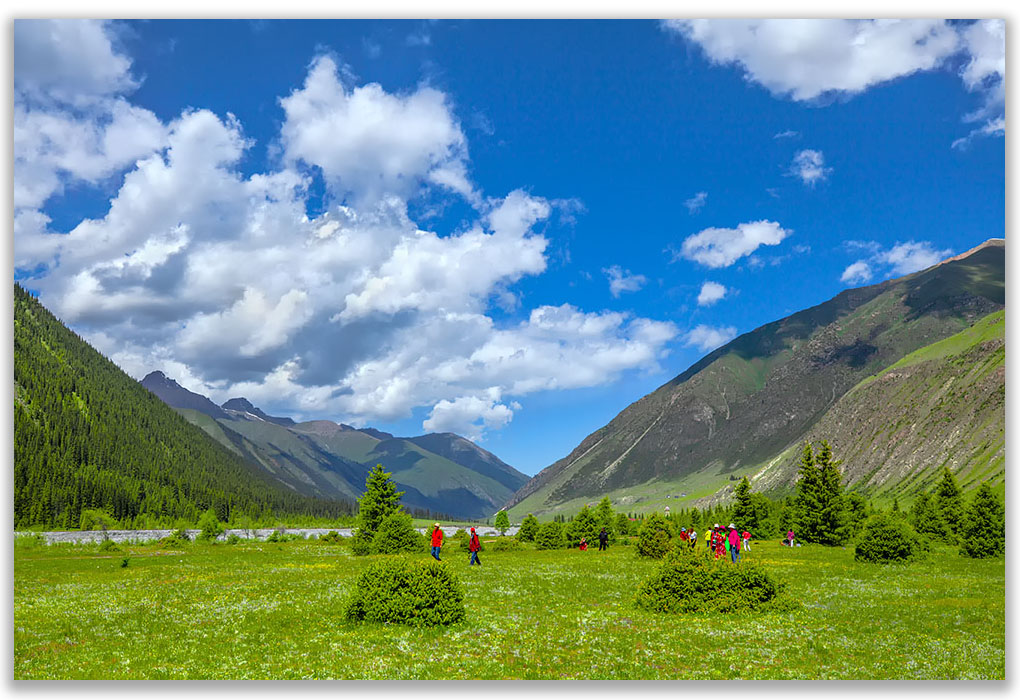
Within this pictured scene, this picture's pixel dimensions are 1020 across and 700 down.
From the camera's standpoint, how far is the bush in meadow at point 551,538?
81.6 metres

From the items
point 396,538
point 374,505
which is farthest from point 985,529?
point 374,505

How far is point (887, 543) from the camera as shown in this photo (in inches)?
1817

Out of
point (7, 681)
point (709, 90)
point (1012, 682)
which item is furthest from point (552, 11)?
point (7, 681)

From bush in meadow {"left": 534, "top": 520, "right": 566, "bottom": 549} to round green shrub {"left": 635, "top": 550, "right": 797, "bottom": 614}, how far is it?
53.6 metres

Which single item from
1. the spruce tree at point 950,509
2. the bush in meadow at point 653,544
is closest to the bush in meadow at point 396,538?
the bush in meadow at point 653,544

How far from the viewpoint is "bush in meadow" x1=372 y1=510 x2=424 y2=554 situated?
2435 inches

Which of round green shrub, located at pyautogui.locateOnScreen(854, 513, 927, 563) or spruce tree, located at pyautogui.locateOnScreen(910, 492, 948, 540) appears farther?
spruce tree, located at pyautogui.locateOnScreen(910, 492, 948, 540)

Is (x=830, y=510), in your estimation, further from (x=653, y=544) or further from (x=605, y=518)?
(x=605, y=518)

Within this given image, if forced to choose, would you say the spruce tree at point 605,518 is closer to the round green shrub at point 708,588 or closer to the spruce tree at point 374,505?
the spruce tree at point 374,505

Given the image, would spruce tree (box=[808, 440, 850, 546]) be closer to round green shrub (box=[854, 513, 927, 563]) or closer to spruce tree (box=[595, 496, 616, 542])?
round green shrub (box=[854, 513, 927, 563])

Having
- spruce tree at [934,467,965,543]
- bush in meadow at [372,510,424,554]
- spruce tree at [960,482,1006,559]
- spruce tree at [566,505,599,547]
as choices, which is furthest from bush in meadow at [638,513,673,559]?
spruce tree at [934,467,965,543]

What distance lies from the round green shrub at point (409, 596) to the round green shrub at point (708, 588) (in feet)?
30.9

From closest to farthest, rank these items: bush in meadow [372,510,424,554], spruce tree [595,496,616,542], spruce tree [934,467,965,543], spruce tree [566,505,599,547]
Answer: bush in meadow [372,510,424,554]
spruce tree [934,467,965,543]
spruce tree [566,505,599,547]
spruce tree [595,496,616,542]

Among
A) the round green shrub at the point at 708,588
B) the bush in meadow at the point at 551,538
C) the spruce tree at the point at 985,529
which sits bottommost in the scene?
the bush in meadow at the point at 551,538
